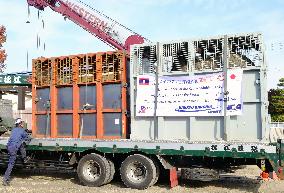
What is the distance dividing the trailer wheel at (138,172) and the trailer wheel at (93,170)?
449 millimetres

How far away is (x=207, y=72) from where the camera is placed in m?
9.29

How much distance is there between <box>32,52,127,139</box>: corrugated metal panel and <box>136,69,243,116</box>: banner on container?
653 millimetres

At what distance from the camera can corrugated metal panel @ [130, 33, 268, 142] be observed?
8750mm

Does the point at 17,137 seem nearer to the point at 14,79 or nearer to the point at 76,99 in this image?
the point at 76,99

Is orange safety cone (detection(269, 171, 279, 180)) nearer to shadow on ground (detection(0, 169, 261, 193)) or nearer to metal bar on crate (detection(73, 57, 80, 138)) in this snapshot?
shadow on ground (detection(0, 169, 261, 193))

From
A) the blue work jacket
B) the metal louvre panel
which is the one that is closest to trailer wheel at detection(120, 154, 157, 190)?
the metal louvre panel

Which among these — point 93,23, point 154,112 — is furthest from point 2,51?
point 154,112

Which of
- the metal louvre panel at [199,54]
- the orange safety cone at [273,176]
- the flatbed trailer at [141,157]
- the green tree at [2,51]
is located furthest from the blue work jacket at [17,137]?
the green tree at [2,51]

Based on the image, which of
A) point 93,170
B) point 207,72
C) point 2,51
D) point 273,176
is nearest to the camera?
point 273,176

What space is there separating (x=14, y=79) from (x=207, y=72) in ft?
25.6

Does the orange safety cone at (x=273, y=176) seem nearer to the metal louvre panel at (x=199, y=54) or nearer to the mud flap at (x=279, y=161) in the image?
the mud flap at (x=279, y=161)

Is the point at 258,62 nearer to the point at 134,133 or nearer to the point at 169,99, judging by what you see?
the point at 169,99

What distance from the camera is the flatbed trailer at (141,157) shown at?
854 cm

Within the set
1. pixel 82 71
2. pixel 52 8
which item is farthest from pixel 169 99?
pixel 52 8
